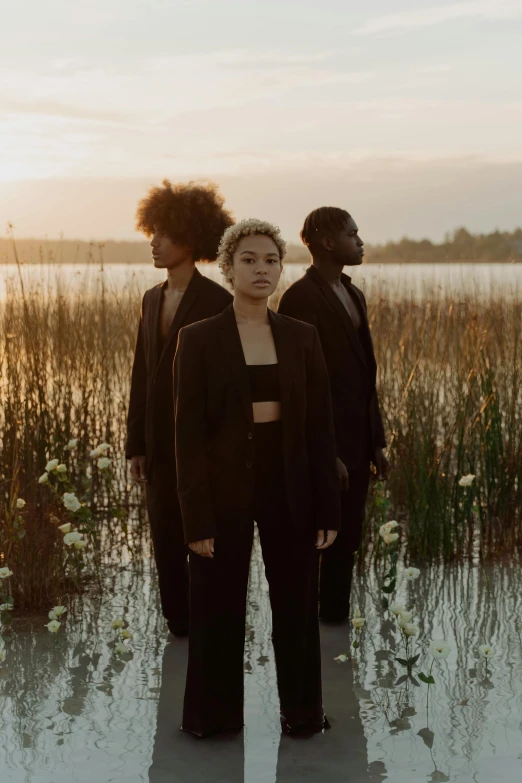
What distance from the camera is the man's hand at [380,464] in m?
3.95

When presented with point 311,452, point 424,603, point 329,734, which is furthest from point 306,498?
point 424,603

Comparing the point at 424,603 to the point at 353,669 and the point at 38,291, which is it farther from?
the point at 38,291

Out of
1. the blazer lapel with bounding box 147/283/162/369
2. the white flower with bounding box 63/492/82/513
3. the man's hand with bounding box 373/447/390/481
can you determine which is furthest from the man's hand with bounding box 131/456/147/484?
the man's hand with bounding box 373/447/390/481

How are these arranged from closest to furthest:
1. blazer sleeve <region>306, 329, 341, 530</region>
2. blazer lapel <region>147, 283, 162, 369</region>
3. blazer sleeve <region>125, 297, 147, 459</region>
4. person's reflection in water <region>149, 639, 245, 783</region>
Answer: person's reflection in water <region>149, 639, 245, 783</region> < blazer sleeve <region>306, 329, 341, 530</region> < blazer lapel <region>147, 283, 162, 369</region> < blazer sleeve <region>125, 297, 147, 459</region>

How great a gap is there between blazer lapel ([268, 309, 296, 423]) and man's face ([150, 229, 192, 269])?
3.28ft

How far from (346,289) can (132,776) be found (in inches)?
76.8

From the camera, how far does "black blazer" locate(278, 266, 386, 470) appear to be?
3775 millimetres

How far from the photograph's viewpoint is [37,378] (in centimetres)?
538

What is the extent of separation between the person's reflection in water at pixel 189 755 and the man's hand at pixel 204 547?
58 centimetres

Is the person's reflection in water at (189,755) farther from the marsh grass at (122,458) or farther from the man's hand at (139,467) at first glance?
the marsh grass at (122,458)

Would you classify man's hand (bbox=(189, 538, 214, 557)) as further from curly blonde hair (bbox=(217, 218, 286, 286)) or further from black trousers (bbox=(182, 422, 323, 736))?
curly blonde hair (bbox=(217, 218, 286, 286))

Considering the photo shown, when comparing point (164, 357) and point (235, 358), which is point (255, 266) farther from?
point (164, 357)

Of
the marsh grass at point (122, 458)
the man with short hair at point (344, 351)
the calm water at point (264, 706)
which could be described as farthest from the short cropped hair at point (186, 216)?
the calm water at point (264, 706)

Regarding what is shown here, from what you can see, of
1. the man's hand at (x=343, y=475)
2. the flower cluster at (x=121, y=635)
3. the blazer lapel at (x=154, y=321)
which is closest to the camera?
the man's hand at (x=343, y=475)
